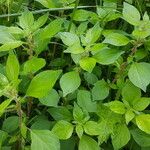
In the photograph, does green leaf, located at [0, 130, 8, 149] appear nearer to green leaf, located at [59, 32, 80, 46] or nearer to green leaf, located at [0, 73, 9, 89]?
green leaf, located at [0, 73, 9, 89]

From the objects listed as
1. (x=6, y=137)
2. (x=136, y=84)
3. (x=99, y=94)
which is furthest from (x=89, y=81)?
(x=6, y=137)

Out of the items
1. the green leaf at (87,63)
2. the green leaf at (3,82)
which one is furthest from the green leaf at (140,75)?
the green leaf at (3,82)

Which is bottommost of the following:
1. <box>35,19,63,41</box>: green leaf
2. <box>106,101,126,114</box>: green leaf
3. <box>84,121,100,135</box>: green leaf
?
<box>84,121,100,135</box>: green leaf

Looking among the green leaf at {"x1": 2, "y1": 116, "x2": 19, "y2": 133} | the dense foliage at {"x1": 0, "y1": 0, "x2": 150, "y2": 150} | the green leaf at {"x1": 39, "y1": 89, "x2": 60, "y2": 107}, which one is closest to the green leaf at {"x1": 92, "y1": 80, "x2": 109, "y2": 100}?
the dense foliage at {"x1": 0, "y1": 0, "x2": 150, "y2": 150}

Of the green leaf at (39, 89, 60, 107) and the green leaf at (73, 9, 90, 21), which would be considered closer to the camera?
the green leaf at (39, 89, 60, 107)

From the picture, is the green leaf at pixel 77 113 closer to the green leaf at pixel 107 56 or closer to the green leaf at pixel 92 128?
the green leaf at pixel 92 128

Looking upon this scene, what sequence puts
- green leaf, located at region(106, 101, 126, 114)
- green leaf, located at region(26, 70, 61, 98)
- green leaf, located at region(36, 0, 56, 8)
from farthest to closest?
green leaf, located at region(36, 0, 56, 8) → green leaf, located at region(106, 101, 126, 114) → green leaf, located at region(26, 70, 61, 98)
